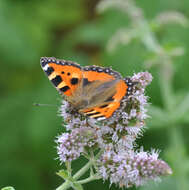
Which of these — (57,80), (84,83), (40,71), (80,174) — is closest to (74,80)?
(84,83)

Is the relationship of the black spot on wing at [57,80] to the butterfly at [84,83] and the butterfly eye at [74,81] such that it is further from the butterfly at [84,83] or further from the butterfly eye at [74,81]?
the butterfly eye at [74,81]

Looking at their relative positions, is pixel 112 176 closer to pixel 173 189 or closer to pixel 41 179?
pixel 173 189

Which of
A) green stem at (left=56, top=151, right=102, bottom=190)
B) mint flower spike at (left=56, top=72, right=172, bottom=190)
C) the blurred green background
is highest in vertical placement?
the blurred green background

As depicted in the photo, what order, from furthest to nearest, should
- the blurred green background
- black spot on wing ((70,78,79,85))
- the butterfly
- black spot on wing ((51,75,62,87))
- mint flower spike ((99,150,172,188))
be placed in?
the blurred green background < black spot on wing ((70,78,79,85)) < black spot on wing ((51,75,62,87)) < the butterfly < mint flower spike ((99,150,172,188))

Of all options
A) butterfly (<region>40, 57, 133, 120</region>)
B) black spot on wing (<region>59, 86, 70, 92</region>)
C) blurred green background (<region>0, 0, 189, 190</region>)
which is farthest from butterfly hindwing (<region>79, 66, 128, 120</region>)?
blurred green background (<region>0, 0, 189, 190</region>)

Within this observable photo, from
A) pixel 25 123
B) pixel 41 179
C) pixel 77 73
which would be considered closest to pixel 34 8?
pixel 25 123

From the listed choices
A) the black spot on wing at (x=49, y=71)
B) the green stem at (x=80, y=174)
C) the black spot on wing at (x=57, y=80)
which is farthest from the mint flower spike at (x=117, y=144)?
the black spot on wing at (x=49, y=71)

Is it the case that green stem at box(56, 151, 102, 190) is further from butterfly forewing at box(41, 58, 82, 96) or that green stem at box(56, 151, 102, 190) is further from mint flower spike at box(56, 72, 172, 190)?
butterfly forewing at box(41, 58, 82, 96)
